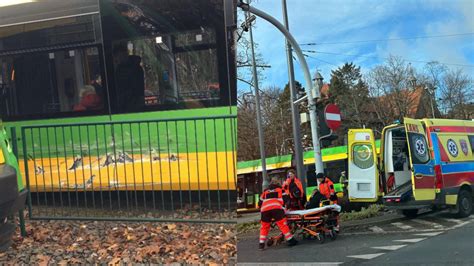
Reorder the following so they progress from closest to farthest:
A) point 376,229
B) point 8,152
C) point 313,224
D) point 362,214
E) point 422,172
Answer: point 8,152
point 313,224
point 376,229
point 362,214
point 422,172

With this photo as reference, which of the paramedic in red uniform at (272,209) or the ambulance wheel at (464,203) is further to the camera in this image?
the ambulance wheel at (464,203)

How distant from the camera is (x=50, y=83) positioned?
1.18 meters

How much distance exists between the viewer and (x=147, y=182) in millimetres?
1292

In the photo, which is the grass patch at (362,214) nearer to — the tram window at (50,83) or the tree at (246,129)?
the tree at (246,129)

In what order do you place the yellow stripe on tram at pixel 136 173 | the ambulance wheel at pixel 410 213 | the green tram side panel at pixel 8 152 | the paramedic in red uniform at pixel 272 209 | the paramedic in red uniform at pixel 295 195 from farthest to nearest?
the ambulance wheel at pixel 410 213 → the paramedic in red uniform at pixel 295 195 → the paramedic in red uniform at pixel 272 209 → the yellow stripe on tram at pixel 136 173 → the green tram side panel at pixel 8 152

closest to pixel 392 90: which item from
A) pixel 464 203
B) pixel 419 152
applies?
pixel 464 203

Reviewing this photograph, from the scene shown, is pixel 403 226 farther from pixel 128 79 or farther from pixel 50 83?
pixel 50 83

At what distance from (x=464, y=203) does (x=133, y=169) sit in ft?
4.20

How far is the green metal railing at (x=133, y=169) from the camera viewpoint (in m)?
1.24

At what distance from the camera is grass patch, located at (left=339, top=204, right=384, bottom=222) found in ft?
6.27

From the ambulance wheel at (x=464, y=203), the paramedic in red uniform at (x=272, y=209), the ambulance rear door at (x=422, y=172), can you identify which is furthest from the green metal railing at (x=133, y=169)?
the ambulance rear door at (x=422, y=172)

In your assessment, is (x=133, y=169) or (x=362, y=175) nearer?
(x=133, y=169)

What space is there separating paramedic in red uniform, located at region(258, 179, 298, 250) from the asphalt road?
33mm

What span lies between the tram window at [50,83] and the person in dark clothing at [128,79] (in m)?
→ 0.05
